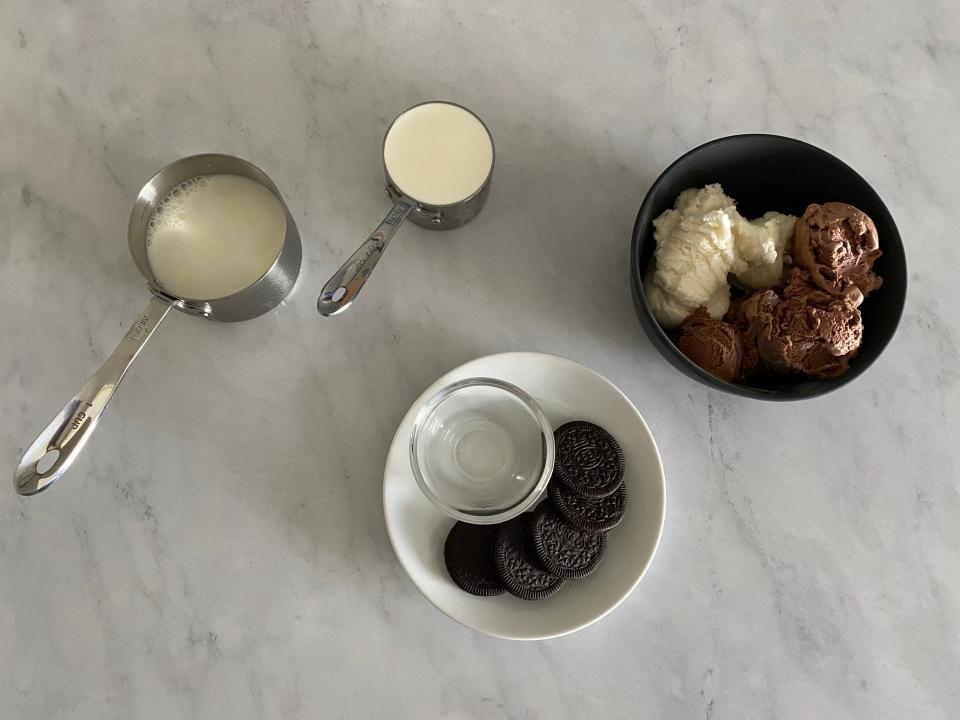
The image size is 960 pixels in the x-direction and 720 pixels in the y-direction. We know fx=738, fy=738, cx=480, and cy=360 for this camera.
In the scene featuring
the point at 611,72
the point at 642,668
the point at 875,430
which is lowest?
the point at 642,668

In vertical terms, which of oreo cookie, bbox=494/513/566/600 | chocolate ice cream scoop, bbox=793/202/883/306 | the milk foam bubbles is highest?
the milk foam bubbles

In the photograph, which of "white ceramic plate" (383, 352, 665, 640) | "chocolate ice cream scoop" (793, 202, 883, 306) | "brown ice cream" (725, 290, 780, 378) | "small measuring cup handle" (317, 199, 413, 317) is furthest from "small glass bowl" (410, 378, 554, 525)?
"chocolate ice cream scoop" (793, 202, 883, 306)

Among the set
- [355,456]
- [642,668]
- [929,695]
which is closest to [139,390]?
[355,456]

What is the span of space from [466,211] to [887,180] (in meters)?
0.65

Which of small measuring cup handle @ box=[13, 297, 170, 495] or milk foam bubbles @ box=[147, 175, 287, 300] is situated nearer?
small measuring cup handle @ box=[13, 297, 170, 495]

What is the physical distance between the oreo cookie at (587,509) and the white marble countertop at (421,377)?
0.44 feet

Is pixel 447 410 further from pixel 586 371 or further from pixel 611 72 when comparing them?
pixel 611 72

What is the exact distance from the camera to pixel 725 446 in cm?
105

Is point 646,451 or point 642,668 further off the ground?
point 646,451

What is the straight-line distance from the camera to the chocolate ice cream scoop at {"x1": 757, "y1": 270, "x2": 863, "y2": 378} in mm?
896

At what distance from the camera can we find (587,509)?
94 centimetres

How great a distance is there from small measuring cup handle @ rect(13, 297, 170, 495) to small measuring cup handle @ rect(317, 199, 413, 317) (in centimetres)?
20

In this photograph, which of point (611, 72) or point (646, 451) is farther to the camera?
point (611, 72)

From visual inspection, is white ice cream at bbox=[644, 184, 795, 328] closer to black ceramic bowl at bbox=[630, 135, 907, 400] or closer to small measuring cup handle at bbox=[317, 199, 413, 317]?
black ceramic bowl at bbox=[630, 135, 907, 400]
